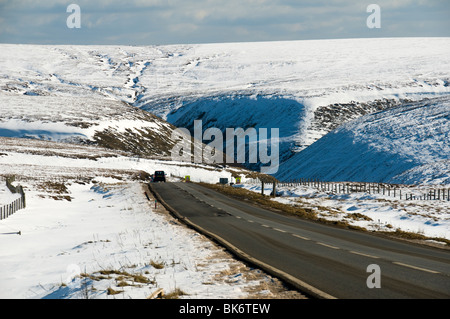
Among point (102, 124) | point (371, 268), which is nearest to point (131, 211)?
point (371, 268)

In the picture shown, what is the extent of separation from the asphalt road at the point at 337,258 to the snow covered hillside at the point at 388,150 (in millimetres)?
48546

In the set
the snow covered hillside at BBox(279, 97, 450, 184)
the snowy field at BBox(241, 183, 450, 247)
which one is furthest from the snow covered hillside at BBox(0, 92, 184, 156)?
the snowy field at BBox(241, 183, 450, 247)

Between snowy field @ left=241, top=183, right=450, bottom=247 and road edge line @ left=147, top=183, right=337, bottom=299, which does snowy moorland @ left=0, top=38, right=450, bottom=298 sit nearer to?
snowy field @ left=241, top=183, right=450, bottom=247

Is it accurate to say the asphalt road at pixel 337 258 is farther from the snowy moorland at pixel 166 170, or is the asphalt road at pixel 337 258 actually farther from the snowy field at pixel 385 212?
the snowy field at pixel 385 212

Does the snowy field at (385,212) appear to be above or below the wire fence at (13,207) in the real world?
below

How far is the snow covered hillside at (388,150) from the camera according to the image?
7431cm

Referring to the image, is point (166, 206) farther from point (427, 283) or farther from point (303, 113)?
point (303, 113)

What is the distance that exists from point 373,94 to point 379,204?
14701 cm

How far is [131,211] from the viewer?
30234mm
